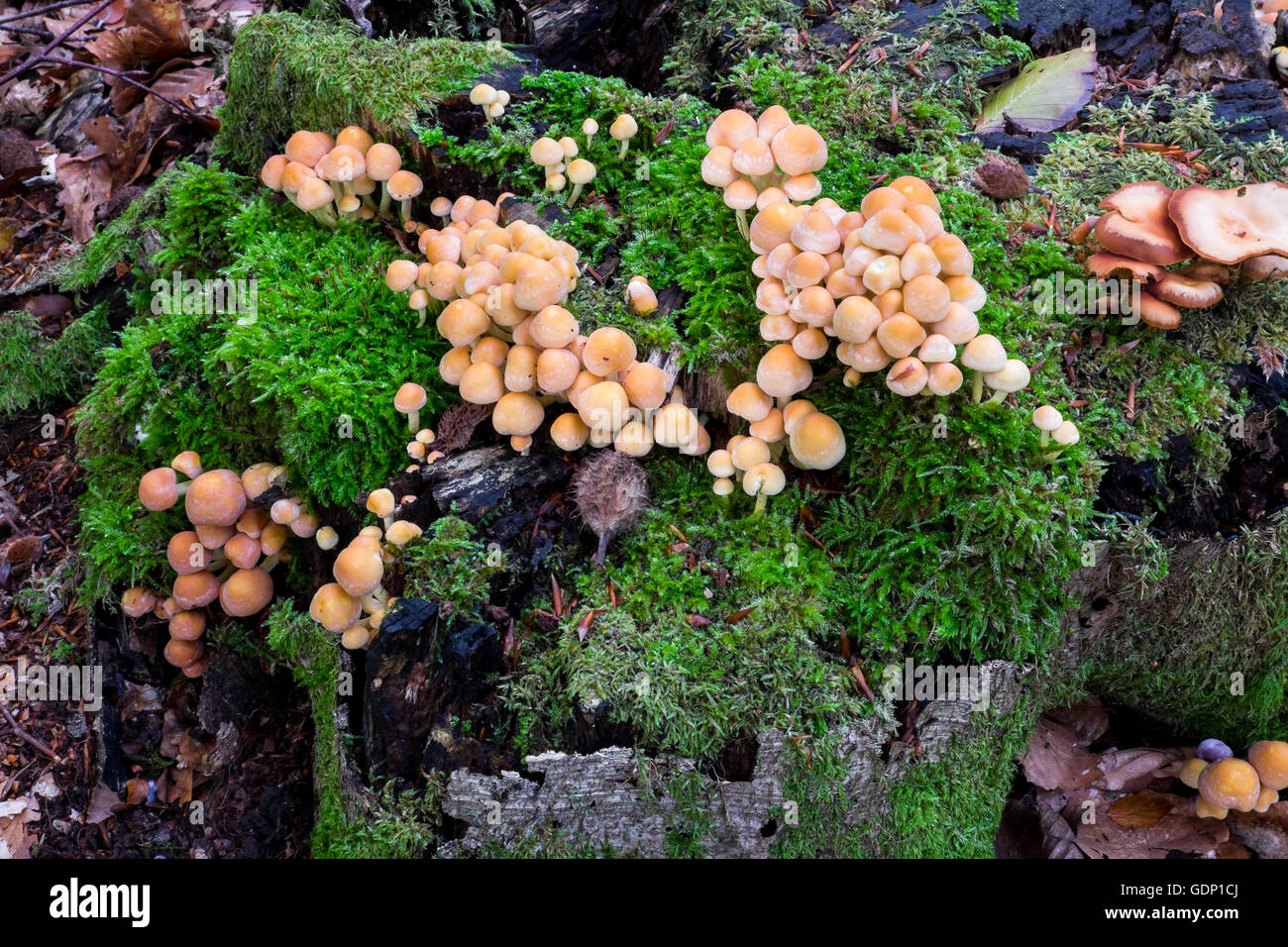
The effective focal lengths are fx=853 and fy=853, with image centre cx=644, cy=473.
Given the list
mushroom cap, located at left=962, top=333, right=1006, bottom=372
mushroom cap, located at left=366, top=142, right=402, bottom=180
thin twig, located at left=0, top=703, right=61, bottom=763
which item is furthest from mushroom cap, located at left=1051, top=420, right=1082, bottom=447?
thin twig, located at left=0, top=703, right=61, bottom=763

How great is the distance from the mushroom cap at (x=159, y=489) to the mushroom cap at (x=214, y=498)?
0.21 meters

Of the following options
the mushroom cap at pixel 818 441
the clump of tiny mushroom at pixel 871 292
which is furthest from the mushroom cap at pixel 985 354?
the mushroom cap at pixel 818 441

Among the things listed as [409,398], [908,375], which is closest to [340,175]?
[409,398]

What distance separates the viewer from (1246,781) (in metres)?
3.98

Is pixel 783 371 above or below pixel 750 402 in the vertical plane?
above

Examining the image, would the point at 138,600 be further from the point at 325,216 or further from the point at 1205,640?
the point at 1205,640

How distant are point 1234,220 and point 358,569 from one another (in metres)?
3.90

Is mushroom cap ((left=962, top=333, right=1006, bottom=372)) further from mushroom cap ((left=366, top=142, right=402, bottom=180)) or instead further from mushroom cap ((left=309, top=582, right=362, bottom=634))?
mushroom cap ((left=366, top=142, right=402, bottom=180))

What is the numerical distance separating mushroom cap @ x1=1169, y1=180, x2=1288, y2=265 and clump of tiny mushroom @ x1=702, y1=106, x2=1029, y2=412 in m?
0.93

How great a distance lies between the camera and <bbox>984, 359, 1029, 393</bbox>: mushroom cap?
334 cm
